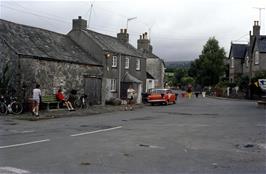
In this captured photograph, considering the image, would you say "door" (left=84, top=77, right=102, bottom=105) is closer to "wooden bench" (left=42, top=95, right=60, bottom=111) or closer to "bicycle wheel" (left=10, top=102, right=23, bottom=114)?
"wooden bench" (left=42, top=95, right=60, bottom=111)

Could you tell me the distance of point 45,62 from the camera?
1072 inches

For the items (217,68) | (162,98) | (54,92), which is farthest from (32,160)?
(217,68)

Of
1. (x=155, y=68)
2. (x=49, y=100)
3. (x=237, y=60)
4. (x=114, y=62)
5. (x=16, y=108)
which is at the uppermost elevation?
(x=237, y=60)

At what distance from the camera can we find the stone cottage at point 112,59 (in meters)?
35.8

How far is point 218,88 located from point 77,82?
128 feet

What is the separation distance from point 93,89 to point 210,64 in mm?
46187

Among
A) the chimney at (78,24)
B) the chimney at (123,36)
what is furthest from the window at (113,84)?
the chimney at (123,36)

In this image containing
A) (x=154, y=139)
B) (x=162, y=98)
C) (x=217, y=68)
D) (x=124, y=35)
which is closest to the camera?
(x=154, y=139)

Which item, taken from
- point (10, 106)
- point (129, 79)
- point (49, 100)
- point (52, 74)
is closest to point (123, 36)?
point (129, 79)

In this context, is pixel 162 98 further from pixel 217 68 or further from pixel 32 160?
pixel 217 68

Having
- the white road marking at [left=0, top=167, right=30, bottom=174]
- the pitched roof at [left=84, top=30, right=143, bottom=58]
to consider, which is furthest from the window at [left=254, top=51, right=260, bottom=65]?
the white road marking at [left=0, top=167, right=30, bottom=174]

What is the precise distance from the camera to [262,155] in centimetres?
1065

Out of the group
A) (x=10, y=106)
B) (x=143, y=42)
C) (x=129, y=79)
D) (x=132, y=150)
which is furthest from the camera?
(x=143, y=42)

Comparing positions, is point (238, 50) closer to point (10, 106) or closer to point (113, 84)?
point (113, 84)
